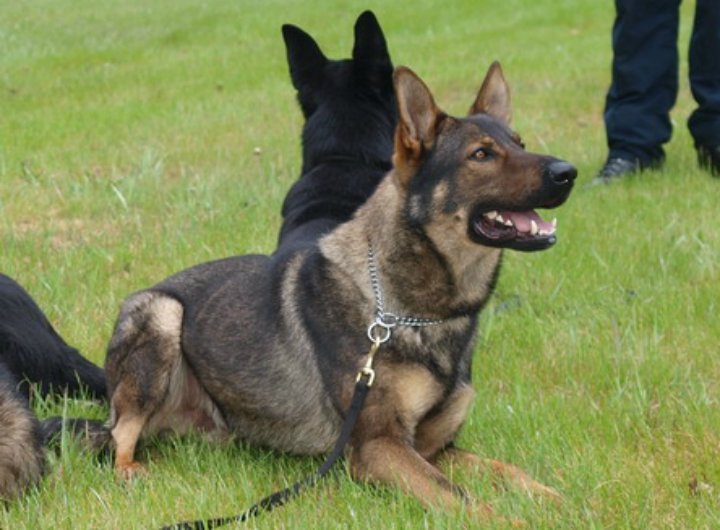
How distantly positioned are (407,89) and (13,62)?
1247 centimetres

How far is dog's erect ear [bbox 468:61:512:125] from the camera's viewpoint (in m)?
4.08

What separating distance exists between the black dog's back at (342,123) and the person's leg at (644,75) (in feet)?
8.99

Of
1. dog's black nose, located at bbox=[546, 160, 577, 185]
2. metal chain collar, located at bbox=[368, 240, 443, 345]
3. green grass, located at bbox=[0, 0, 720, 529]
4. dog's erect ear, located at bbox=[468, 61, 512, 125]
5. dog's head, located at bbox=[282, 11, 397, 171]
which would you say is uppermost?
dog's erect ear, located at bbox=[468, 61, 512, 125]

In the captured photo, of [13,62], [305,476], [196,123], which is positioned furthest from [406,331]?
[13,62]

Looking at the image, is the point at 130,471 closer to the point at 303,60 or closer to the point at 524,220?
the point at 524,220

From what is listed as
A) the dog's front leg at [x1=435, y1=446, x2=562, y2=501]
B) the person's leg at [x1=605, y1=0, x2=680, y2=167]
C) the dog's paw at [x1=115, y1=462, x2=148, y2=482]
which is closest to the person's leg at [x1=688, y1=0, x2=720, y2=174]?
the person's leg at [x1=605, y1=0, x2=680, y2=167]

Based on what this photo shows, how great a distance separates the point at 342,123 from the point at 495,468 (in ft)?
8.94

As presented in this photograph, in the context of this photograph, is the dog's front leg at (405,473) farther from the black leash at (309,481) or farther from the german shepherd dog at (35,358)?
the german shepherd dog at (35,358)

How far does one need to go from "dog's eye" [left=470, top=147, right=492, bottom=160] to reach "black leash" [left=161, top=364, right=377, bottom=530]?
2.51 feet

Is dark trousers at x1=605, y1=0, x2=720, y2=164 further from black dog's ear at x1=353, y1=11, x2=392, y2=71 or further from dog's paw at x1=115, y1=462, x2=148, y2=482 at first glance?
dog's paw at x1=115, y1=462, x2=148, y2=482

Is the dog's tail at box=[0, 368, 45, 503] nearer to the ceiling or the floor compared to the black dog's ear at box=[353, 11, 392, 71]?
nearer to the floor

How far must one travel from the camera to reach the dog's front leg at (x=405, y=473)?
10.6ft

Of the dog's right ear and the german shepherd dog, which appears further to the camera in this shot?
the german shepherd dog

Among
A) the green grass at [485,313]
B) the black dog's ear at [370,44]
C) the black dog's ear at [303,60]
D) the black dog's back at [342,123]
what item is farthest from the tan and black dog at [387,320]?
the black dog's ear at [303,60]
